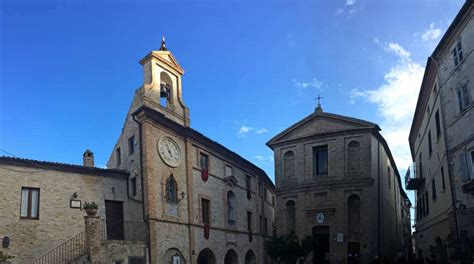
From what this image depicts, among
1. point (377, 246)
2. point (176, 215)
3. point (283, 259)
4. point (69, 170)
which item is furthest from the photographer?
point (377, 246)

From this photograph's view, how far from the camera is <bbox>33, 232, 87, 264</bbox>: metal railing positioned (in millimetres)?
19544

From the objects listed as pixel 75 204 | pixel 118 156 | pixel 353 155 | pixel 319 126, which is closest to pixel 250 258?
pixel 353 155

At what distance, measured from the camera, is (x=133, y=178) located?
24.2 m

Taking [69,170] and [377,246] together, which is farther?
[377,246]

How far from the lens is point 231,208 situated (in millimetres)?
32906

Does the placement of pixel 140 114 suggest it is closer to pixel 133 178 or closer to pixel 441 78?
pixel 133 178

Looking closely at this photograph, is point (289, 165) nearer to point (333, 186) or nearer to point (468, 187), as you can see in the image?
point (333, 186)

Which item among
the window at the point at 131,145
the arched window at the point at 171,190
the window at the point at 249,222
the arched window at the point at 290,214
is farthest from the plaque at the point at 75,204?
the arched window at the point at 290,214

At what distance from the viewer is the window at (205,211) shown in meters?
28.7

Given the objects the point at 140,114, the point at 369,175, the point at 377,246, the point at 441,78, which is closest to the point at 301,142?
the point at 369,175

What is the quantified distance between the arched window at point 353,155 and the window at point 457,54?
1268cm

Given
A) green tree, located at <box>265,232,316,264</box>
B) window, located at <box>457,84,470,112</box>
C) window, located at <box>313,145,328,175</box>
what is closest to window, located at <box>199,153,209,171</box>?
green tree, located at <box>265,232,316,264</box>

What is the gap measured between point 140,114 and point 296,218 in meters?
16.4

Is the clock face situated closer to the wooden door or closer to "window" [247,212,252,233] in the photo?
the wooden door
